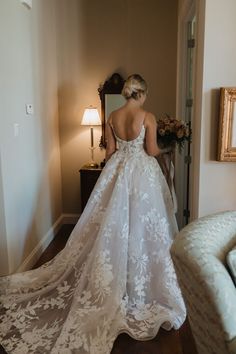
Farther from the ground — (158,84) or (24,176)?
(158,84)

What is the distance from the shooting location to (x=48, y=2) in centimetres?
328

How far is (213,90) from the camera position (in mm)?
2062

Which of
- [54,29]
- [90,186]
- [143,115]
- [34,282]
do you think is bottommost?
[34,282]

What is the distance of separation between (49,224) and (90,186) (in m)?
0.62

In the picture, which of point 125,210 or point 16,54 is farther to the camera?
point 16,54

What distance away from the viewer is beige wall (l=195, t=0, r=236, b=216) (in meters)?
→ 2.00

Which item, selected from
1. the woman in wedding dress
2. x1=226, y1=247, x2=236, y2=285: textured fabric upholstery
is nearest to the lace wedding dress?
the woman in wedding dress

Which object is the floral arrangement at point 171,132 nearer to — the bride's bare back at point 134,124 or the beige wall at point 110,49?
the bride's bare back at point 134,124

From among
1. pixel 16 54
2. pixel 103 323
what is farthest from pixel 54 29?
pixel 103 323

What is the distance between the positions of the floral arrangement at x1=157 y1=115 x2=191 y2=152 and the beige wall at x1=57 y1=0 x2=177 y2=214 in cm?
133

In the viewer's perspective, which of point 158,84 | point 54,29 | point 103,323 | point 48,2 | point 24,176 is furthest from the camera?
point 158,84

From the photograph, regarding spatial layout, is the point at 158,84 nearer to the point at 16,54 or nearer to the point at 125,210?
the point at 16,54

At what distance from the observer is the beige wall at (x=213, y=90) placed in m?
2.00

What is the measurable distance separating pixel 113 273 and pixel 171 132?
1.14 meters
